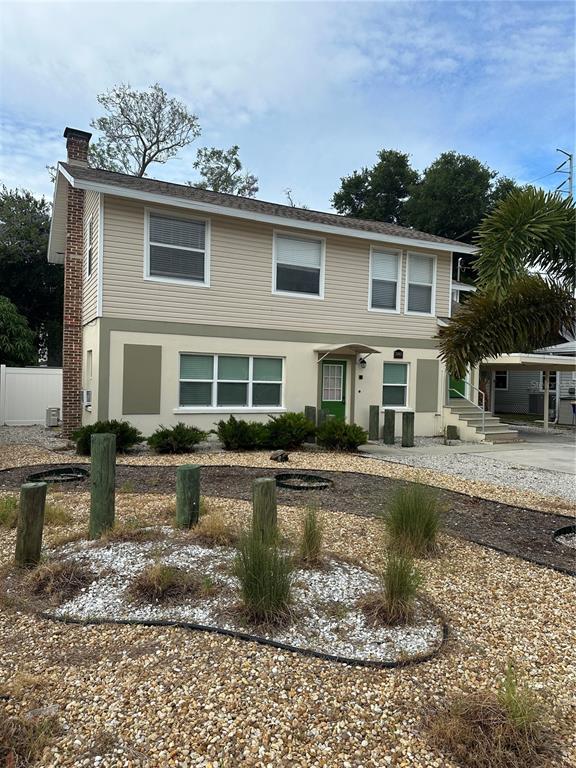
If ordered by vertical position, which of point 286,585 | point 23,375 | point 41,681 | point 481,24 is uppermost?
point 481,24

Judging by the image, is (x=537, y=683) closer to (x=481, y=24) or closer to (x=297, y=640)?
(x=297, y=640)

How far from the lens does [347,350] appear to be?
13508 mm

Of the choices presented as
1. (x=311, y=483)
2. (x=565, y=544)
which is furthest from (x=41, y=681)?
(x=311, y=483)

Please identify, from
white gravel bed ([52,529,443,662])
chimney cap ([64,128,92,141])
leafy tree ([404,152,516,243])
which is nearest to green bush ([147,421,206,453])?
white gravel bed ([52,529,443,662])

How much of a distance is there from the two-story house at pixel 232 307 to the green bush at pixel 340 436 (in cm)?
199

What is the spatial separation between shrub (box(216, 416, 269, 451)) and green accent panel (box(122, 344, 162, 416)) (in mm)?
1682

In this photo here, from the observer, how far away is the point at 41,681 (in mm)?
2801

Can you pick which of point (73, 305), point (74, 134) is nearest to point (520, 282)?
point (73, 305)

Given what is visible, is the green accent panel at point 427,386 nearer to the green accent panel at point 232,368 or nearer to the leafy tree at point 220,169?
the green accent panel at point 232,368

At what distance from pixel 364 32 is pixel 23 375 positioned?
1283 centimetres

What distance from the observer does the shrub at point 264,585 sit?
3418 mm

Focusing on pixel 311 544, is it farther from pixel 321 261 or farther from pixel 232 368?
pixel 321 261

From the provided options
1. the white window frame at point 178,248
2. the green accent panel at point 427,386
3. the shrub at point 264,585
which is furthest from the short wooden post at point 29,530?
the green accent panel at point 427,386

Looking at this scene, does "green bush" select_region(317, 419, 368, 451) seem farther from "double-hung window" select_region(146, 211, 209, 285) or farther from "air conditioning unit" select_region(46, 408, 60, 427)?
"air conditioning unit" select_region(46, 408, 60, 427)
